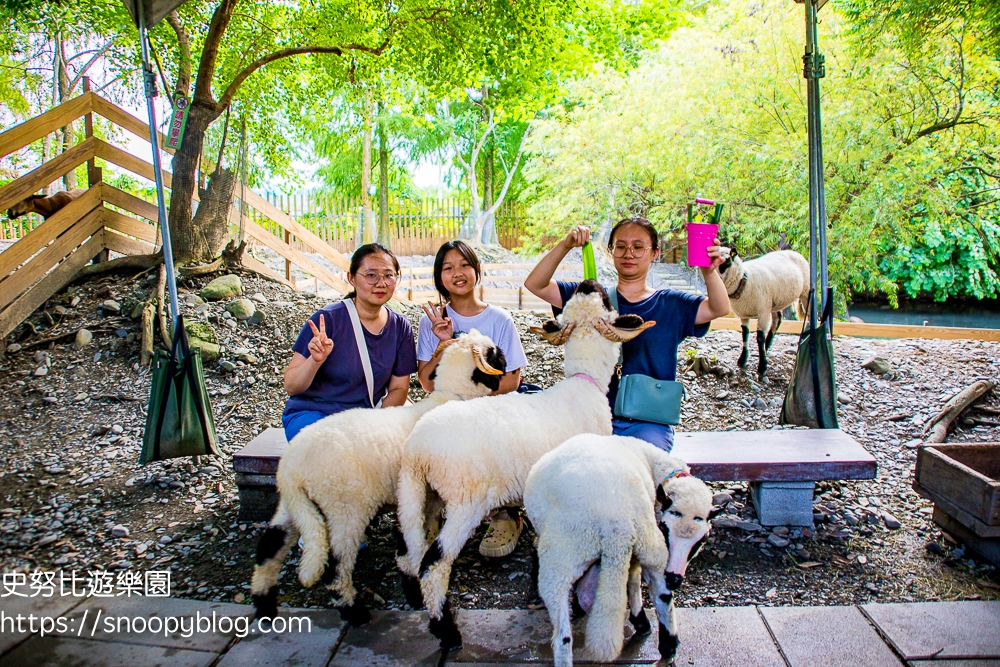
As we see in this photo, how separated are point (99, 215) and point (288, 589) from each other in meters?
6.31

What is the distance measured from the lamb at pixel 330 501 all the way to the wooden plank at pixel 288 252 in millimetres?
5950

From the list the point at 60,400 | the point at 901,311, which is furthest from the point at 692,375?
the point at 901,311

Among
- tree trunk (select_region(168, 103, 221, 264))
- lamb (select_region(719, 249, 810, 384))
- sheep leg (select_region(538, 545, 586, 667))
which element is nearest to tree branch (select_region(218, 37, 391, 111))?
tree trunk (select_region(168, 103, 221, 264))

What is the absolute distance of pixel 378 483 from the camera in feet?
9.15

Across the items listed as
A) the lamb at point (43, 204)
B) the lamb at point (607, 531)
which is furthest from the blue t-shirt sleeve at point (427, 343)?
the lamb at point (43, 204)

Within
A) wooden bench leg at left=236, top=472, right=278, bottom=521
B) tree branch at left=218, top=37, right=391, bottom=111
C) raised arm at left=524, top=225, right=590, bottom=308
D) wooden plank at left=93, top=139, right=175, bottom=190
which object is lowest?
wooden bench leg at left=236, top=472, right=278, bottom=521

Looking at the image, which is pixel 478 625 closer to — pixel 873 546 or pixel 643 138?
pixel 873 546

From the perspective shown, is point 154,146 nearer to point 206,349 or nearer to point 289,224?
point 206,349

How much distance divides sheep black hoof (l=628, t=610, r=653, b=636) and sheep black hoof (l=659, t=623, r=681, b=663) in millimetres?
169

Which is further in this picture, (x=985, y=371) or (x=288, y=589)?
(x=985, y=371)

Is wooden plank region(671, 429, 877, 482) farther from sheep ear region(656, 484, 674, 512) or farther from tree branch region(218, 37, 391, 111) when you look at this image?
tree branch region(218, 37, 391, 111)

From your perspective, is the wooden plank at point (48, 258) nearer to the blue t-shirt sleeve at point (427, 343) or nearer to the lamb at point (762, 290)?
the blue t-shirt sleeve at point (427, 343)

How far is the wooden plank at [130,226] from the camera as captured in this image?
741 centimetres

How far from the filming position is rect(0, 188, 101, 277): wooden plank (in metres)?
6.25
